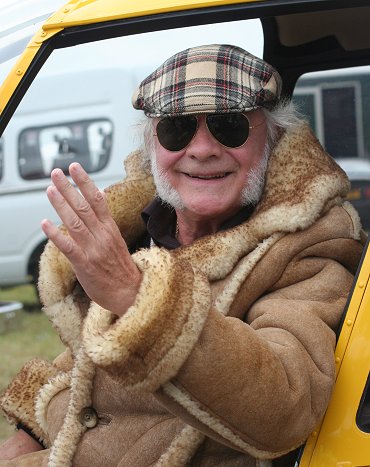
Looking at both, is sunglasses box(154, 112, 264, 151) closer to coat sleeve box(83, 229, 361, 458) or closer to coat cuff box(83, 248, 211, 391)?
coat sleeve box(83, 229, 361, 458)

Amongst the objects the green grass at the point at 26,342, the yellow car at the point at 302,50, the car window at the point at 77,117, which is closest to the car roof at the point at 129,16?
the yellow car at the point at 302,50

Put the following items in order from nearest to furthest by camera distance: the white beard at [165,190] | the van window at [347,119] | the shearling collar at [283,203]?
the shearling collar at [283,203]
the white beard at [165,190]
the van window at [347,119]

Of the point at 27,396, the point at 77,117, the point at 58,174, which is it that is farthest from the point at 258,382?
the point at 77,117

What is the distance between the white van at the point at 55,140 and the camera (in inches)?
386

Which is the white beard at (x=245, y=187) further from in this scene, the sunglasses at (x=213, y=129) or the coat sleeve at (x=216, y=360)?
the coat sleeve at (x=216, y=360)

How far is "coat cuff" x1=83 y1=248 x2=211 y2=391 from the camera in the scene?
5.79ft

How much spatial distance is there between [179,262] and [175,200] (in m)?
0.80

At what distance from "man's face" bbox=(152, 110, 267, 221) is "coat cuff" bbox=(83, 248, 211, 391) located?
29.1 inches

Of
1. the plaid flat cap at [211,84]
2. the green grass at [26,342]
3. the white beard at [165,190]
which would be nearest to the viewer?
the plaid flat cap at [211,84]

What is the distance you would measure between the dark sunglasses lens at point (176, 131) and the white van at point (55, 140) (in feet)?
23.4

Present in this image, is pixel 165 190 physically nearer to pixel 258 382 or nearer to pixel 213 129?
pixel 213 129

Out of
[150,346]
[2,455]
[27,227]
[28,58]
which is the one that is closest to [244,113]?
[28,58]

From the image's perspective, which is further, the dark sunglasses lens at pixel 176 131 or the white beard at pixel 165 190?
the white beard at pixel 165 190

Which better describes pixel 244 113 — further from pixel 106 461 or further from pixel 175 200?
pixel 106 461
